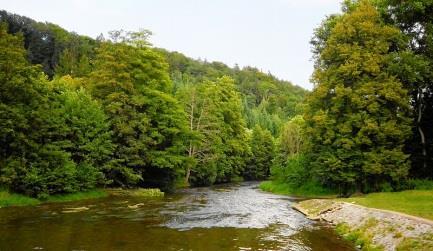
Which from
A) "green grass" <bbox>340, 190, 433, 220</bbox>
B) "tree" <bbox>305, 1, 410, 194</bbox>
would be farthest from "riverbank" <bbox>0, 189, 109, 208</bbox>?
"green grass" <bbox>340, 190, 433, 220</bbox>

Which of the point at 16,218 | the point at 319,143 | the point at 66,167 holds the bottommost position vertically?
the point at 16,218

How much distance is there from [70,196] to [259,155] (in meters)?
58.9

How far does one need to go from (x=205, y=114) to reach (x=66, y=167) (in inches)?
1333

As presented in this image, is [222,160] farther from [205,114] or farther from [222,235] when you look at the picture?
[222,235]

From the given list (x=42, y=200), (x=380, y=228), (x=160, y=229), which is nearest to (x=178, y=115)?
(x=42, y=200)

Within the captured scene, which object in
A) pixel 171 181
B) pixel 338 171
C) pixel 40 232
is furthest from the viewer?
pixel 171 181

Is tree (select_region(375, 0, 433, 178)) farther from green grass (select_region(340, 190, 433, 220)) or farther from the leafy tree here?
the leafy tree

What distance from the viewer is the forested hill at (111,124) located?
32250 millimetres

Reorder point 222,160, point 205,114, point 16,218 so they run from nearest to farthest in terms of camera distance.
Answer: point 16,218 < point 205,114 < point 222,160

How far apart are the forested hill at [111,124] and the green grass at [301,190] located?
882 cm

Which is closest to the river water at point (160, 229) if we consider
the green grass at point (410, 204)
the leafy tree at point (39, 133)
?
the leafy tree at point (39, 133)

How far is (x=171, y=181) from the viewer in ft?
172

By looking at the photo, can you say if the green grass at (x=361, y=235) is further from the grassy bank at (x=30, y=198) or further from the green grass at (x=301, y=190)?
the grassy bank at (x=30, y=198)

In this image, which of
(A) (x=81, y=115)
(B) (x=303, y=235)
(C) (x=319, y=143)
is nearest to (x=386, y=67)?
(C) (x=319, y=143)
